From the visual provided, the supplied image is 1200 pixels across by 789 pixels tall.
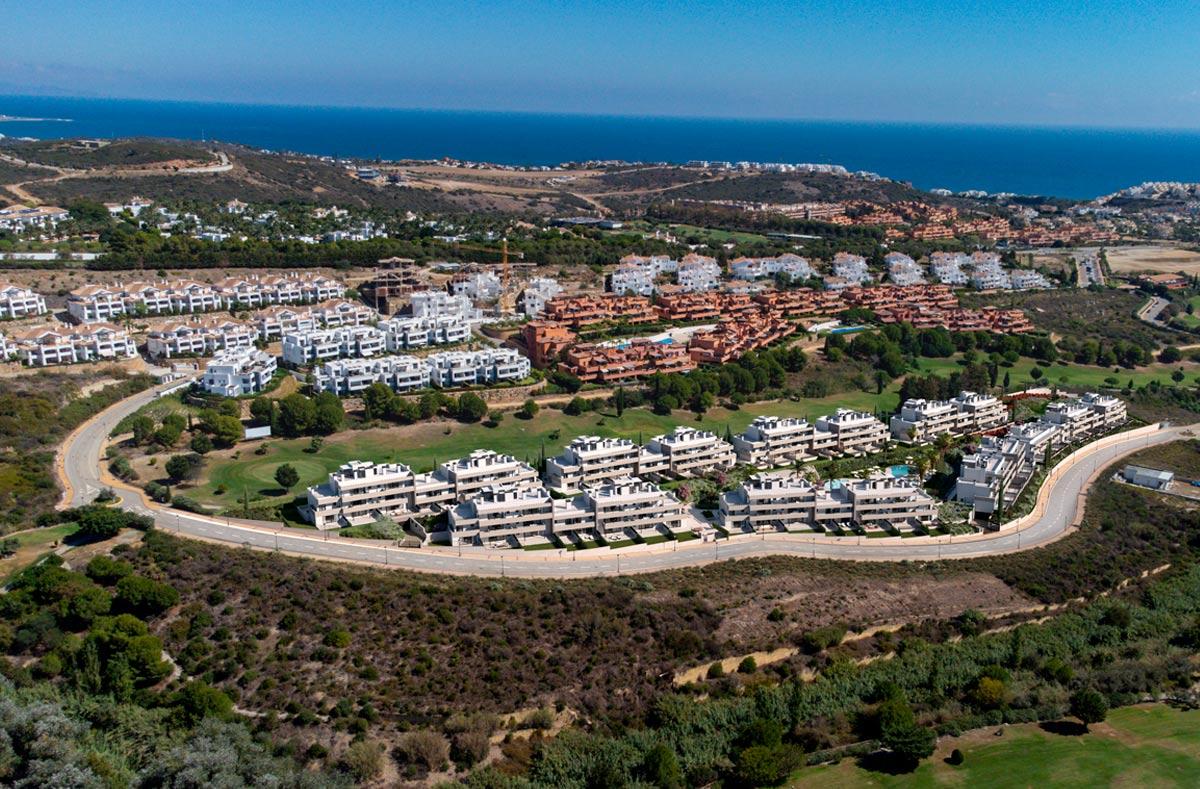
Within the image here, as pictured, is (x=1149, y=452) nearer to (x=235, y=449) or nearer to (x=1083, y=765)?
(x=1083, y=765)

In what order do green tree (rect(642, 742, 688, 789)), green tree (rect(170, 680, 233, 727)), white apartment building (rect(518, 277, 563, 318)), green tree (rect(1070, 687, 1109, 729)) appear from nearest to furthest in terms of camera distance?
green tree (rect(642, 742, 688, 789)) < green tree (rect(170, 680, 233, 727)) < green tree (rect(1070, 687, 1109, 729)) < white apartment building (rect(518, 277, 563, 318))

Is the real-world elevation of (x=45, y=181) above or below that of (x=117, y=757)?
above

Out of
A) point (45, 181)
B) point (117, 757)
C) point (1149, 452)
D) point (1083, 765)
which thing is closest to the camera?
point (117, 757)

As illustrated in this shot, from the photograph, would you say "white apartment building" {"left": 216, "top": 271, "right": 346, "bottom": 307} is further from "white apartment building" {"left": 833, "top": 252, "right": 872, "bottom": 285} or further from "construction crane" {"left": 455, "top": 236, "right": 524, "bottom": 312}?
"white apartment building" {"left": 833, "top": 252, "right": 872, "bottom": 285}

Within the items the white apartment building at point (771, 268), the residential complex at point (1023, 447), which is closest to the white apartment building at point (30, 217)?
the white apartment building at point (771, 268)

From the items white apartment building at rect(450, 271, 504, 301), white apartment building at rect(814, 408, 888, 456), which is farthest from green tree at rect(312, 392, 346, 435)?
white apartment building at rect(450, 271, 504, 301)

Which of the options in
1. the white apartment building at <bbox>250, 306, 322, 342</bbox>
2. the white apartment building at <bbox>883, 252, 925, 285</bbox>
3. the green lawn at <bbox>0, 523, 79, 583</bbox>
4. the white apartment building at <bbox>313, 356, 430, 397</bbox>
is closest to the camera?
the green lawn at <bbox>0, 523, 79, 583</bbox>

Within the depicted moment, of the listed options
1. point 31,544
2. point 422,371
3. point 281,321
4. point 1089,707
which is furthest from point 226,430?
point 1089,707

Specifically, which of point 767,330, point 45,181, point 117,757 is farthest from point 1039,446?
point 45,181
